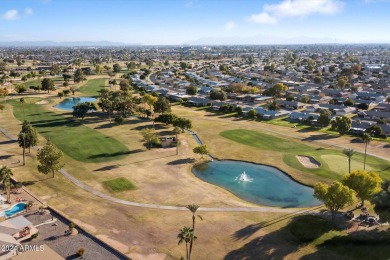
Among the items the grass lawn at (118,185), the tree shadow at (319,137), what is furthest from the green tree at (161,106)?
the grass lawn at (118,185)

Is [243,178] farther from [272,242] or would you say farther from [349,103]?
[349,103]

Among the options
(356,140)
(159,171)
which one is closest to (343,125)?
(356,140)

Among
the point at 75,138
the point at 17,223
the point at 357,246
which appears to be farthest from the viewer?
the point at 75,138

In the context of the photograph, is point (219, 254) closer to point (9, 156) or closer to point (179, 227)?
point (179, 227)

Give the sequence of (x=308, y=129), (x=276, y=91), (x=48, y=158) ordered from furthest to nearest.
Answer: (x=276, y=91) < (x=308, y=129) < (x=48, y=158)

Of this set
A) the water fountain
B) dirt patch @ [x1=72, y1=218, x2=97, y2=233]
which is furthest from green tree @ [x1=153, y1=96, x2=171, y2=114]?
dirt patch @ [x1=72, y1=218, x2=97, y2=233]

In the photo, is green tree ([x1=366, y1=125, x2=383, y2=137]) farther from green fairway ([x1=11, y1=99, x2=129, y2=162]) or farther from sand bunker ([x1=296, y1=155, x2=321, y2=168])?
green fairway ([x1=11, y1=99, x2=129, y2=162])
